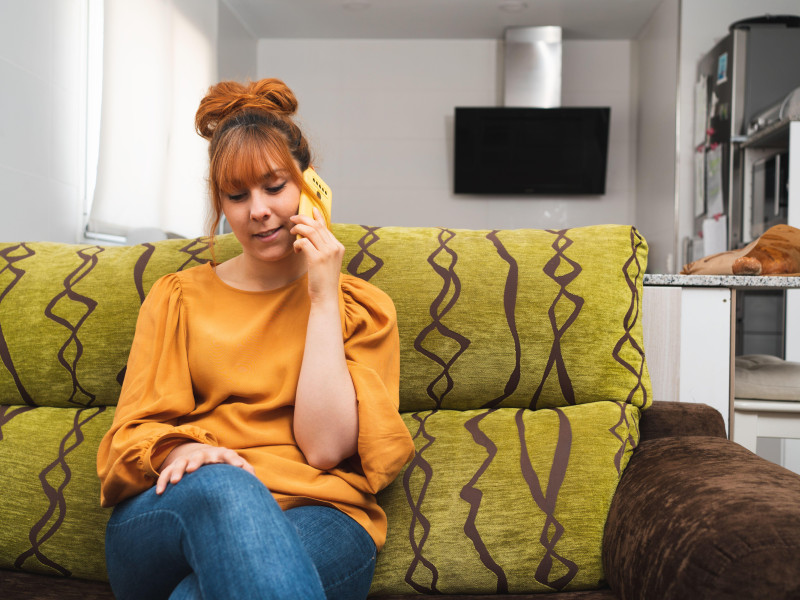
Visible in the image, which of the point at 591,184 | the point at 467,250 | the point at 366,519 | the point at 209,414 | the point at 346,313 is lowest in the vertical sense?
the point at 366,519

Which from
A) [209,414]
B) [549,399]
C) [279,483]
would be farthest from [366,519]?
[549,399]

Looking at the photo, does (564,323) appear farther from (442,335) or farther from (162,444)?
(162,444)

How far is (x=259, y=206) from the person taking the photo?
1.08 metres

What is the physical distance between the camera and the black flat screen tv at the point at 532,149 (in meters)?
4.75

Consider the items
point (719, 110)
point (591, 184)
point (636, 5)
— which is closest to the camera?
point (719, 110)

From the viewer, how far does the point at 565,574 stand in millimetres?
1128

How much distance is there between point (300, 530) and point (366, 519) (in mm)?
151

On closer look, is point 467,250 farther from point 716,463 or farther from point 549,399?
point 716,463

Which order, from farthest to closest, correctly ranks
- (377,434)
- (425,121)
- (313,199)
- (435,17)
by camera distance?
(425,121) → (435,17) → (313,199) → (377,434)

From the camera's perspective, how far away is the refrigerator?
3.42 meters

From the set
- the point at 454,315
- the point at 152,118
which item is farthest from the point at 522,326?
the point at 152,118

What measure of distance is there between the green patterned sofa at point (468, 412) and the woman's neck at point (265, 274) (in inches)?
6.7

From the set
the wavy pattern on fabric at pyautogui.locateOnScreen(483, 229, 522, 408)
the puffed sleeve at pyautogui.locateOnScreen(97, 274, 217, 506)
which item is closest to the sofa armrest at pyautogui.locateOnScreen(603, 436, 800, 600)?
the wavy pattern on fabric at pyautogui.locateOnScreen(483, 229, 522, 408)

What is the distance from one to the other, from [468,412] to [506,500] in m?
0.19
